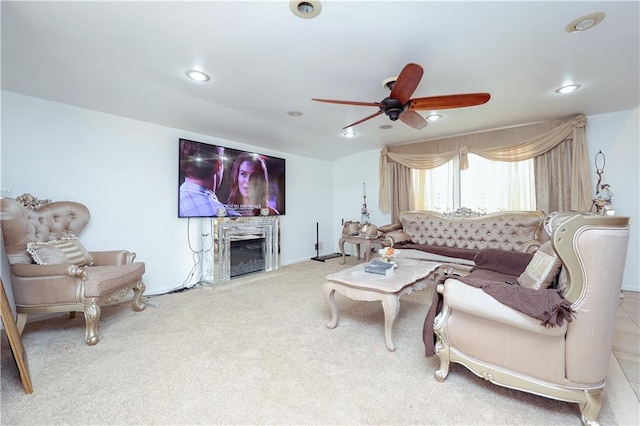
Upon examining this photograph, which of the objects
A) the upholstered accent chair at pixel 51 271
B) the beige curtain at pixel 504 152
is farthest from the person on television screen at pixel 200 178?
the beige curtain at pixel 504 152

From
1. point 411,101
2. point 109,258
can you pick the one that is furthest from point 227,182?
point 411,101

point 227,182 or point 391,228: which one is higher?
point 227,182

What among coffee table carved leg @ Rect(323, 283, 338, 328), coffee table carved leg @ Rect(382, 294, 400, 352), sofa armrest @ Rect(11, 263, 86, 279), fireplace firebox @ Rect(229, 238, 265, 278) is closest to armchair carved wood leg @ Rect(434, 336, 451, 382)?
coffee table carved leg @ Rect(382, 294, 400, 352)

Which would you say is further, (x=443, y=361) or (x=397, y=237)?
(x=397, y=237)

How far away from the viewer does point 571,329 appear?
1.32 metres

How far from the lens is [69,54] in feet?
6.73

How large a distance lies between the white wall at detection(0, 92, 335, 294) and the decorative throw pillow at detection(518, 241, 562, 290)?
12.9ft

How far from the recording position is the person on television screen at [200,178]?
146 inches

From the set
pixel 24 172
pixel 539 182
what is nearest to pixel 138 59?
pixel 24 172

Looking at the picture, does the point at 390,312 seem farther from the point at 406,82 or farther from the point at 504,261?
the point at 406,82

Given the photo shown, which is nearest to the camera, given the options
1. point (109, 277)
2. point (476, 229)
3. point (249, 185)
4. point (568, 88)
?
point (109, 277)

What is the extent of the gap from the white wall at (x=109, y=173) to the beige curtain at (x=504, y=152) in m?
3.11

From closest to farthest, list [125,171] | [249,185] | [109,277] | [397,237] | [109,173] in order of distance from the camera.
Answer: [109,277] < [109,173] < [125,171] < [397,237] < [249,185]

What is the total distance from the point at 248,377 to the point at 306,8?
2383mm
